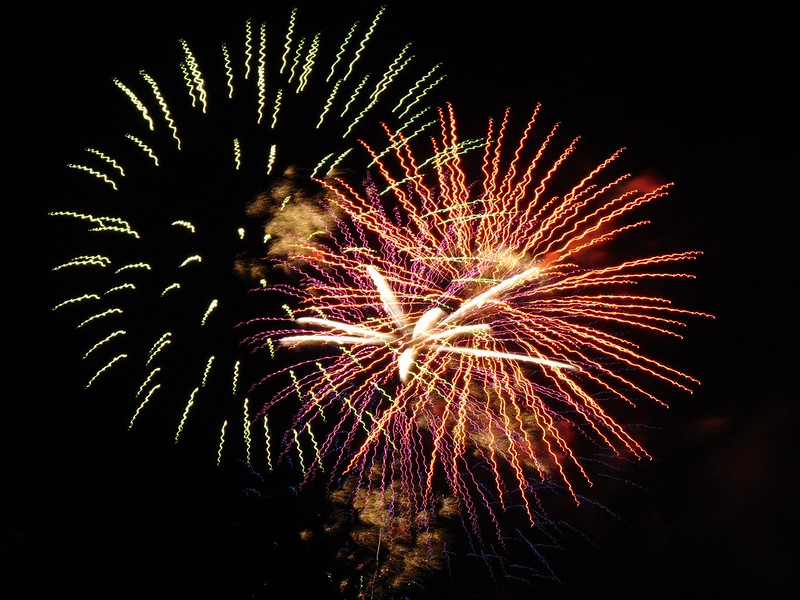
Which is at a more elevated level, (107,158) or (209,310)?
(107,158)

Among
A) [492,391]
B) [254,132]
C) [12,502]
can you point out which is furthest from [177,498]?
[254,132]

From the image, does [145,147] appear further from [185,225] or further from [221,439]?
[221,439]

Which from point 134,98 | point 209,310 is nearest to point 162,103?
point 134,98

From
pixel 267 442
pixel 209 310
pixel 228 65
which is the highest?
pixel 228 65

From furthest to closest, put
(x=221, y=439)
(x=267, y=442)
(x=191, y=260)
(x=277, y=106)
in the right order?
(x=267, y=442) → (x=221, y=439) → (x=191, y=260) → (x=277, y=106)

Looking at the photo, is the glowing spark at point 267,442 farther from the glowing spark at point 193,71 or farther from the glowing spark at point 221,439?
the glowing spark at point 193,71

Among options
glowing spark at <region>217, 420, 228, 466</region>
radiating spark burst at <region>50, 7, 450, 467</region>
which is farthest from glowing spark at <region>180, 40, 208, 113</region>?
glowing spark at <region>217, 420, 228, 466</region>

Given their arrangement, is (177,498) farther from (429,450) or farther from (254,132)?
(254,132)

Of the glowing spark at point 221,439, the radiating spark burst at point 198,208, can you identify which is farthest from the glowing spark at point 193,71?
the glowing spark at point 221,439

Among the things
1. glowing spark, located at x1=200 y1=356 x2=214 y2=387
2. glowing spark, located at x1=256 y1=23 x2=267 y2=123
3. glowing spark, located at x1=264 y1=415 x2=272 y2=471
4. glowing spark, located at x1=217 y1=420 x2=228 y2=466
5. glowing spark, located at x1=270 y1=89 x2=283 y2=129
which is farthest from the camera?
glowing spark, located at x1=264 y1=415 x2=272 y2=471

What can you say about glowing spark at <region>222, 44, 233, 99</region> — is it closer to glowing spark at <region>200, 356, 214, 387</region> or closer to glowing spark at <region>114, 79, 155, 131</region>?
glowing spark at <region>114, 79, 155, 131</region>

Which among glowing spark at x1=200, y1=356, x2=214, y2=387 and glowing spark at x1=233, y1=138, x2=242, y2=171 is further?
glowing spark at x1=200, y1=356, x2=214, y2=387
